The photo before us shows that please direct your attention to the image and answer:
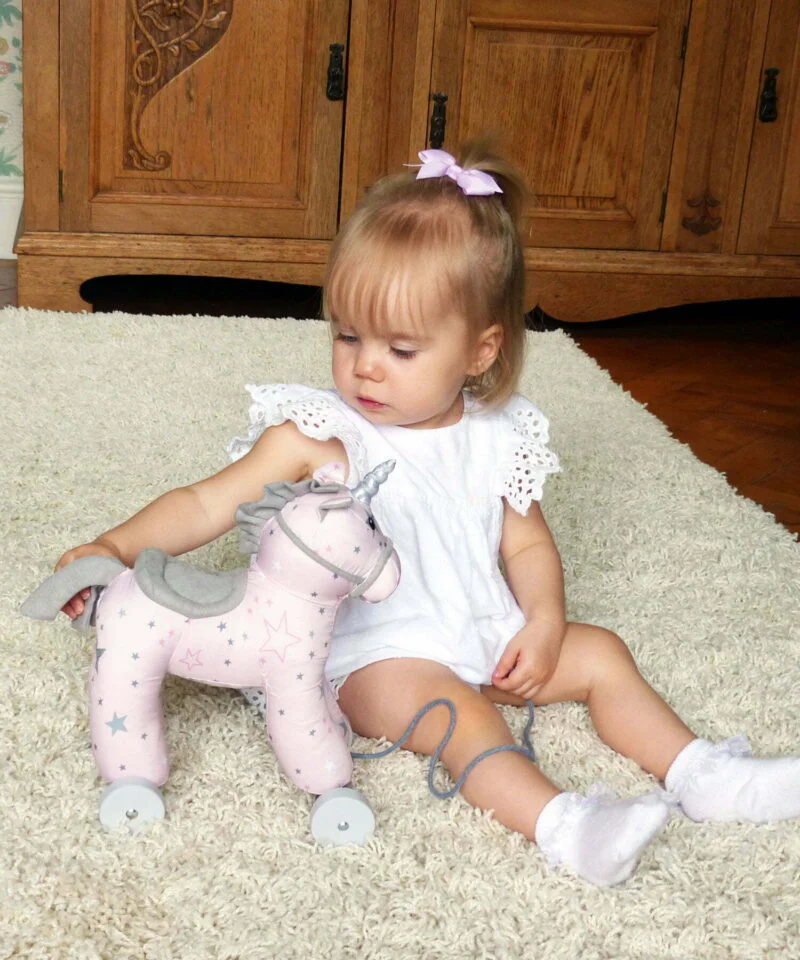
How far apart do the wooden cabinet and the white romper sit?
132 centimetres

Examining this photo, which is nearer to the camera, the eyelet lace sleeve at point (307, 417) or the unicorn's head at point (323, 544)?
the unicorn's head at point (323, 544)

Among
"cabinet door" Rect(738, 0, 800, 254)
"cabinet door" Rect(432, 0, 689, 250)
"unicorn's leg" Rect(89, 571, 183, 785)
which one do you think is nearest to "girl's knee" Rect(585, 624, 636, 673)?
"unicorn's leg" Rect(89, 571, 183, 785)

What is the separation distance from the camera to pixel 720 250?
2.41 metres

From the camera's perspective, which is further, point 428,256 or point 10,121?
point 10,121

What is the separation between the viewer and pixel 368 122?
2195 mm

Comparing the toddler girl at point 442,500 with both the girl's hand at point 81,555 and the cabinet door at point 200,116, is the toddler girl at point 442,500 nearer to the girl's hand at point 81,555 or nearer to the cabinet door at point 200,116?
the girl's hand at point 81,555

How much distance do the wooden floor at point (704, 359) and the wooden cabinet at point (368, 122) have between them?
18 cm

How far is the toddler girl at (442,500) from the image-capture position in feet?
2.81

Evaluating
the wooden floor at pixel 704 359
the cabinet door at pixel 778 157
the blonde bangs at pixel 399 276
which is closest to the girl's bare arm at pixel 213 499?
the blonde bangs at pixel 399 276

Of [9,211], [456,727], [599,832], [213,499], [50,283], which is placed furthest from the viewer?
[9,211]

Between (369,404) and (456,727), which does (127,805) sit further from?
(369,404)

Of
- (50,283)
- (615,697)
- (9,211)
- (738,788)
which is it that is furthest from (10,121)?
(738,788)

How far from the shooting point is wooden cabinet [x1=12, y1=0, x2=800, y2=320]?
2.11m

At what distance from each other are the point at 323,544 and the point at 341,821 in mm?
182
